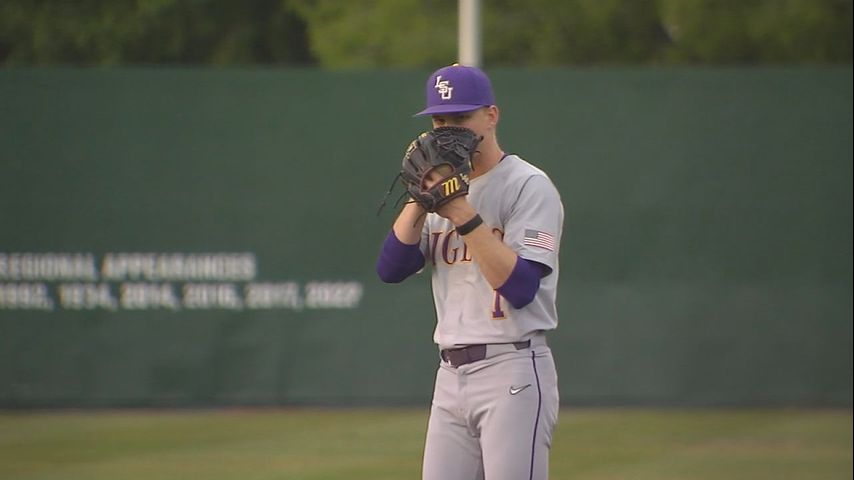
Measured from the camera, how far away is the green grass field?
25.3 feet

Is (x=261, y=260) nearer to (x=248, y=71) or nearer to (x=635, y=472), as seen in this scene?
(x=248, y=71)

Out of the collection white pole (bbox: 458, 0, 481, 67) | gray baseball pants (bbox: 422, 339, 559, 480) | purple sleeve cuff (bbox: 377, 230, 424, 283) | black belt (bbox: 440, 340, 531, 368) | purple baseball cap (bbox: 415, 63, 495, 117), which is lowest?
gray baseball pants (bbox: 422, 339, 559, 480)

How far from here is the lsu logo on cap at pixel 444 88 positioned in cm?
435

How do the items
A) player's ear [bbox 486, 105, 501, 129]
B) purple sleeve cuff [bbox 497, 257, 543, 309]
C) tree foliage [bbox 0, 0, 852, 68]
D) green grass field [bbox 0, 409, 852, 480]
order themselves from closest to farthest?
purple sleeve cuff [bbox 497, 257, 543, 309], player's ear [bbox 486, 105, 501, 129], green grass field [bbox 0, 409, 852, 480], tree foliage [bbox 0, 0, 852, 68]

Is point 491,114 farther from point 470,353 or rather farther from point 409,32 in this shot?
point 409,32

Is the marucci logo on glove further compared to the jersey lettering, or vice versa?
the jersey lettering

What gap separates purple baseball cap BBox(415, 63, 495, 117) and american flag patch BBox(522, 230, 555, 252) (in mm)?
442

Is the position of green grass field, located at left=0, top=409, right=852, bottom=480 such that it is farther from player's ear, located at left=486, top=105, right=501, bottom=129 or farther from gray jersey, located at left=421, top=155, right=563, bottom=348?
player's ear, located at left=486, top=105, right=501, bottom=129

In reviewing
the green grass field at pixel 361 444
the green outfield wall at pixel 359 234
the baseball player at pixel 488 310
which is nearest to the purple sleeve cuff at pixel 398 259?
the baseball player at pixel 488 310

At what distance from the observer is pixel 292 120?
32.6 feet

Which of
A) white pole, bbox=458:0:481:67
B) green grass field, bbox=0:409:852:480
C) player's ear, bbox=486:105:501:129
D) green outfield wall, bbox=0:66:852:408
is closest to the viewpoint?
player's ear, bbox=486:105:501:129

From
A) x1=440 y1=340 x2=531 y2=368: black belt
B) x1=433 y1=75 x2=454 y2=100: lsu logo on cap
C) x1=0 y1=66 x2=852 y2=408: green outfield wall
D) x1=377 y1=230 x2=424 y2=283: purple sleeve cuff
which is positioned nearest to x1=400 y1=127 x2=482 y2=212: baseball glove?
x1=433 y1=75 x2=454 y2=100: lsu logo on cap

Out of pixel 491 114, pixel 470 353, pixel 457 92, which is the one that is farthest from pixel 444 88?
pixel 470 353

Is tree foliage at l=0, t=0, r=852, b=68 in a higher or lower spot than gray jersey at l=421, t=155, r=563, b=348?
higher
